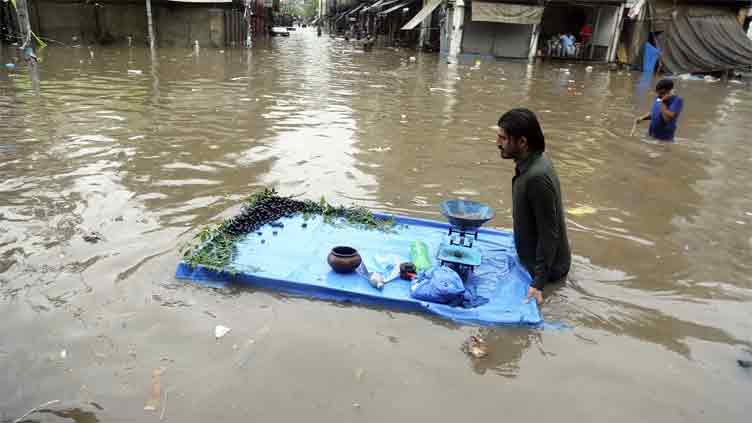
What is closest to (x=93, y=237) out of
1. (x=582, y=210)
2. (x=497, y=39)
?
(x=582, y=210)

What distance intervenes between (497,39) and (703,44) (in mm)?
9140

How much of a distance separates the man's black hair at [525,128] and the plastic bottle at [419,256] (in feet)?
3.92

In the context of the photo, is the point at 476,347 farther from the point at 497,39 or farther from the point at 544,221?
the point at 497,39

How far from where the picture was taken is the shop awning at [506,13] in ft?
78.9

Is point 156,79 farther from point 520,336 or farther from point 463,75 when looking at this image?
point 520,336

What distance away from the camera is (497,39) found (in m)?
26.4

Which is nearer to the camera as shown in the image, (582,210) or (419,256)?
(419,256)

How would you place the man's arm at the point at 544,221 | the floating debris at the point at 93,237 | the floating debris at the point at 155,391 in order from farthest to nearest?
the floating debris at the point at 93,237 < the man's arm at the point at 544,221 < the floating debris at the point at 155,391

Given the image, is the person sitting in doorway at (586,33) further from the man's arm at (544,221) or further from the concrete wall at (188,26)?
the man's arm at (544,221)

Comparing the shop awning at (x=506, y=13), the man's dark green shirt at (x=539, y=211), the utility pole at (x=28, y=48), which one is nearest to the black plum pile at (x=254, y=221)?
the man's dark green shirt at (x=539, y=211)

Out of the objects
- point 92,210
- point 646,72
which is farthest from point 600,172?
point 646,72

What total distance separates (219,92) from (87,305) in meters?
9.13

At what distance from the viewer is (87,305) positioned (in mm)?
3441

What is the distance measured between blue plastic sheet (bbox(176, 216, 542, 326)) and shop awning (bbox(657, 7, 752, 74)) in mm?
21871
